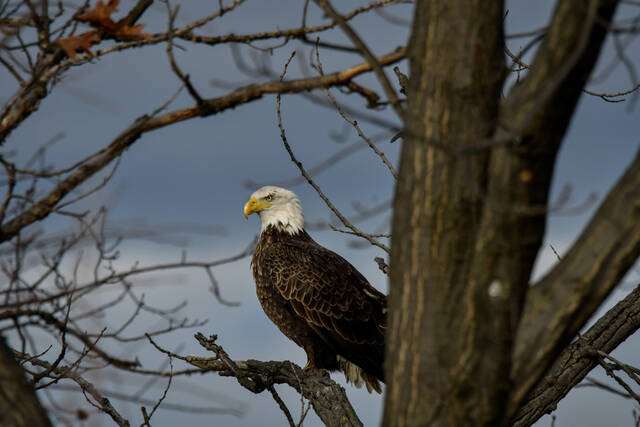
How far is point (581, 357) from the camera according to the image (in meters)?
5.18

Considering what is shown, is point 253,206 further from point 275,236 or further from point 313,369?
point 313,369

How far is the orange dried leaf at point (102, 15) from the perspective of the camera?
3.97 meters

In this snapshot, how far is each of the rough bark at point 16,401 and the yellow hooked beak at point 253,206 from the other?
17.2 ft

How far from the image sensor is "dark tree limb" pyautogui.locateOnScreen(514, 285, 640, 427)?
5.17 metres

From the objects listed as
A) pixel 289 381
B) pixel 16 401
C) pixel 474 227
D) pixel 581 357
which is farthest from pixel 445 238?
pixel 289 381

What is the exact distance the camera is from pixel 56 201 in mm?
3357

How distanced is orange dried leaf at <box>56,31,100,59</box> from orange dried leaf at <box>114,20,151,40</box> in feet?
0.40

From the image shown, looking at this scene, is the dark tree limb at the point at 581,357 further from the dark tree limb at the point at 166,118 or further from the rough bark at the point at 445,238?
the dark tree limb at the point at 166,118

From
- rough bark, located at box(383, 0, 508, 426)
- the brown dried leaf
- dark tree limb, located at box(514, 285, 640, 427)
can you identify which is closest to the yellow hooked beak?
dark tree limb, located at box(514, 285, 640, 427)

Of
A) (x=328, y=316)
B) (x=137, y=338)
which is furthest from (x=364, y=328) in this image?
(x=137, y=338)

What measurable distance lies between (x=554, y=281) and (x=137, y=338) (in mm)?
2188

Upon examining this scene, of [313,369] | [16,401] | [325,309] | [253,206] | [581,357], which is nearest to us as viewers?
[16,401]

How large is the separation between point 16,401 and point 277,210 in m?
5.54

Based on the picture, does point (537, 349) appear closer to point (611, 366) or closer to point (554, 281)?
point (554, 281)
